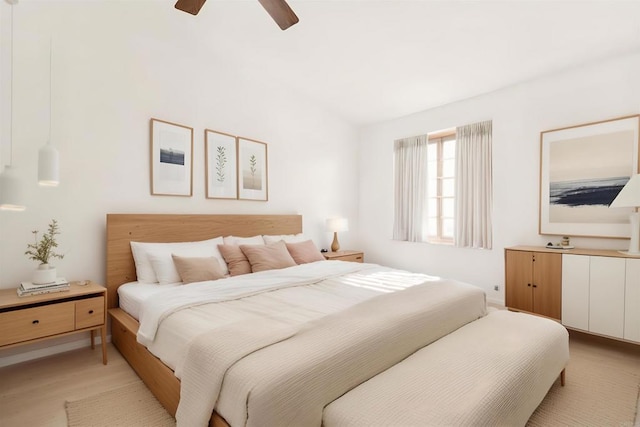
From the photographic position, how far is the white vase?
2.21 meters

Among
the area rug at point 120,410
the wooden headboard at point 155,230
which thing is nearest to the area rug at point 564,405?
the area rug at point 120,410

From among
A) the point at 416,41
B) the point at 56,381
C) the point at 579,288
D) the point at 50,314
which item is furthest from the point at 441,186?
the point at 56,381

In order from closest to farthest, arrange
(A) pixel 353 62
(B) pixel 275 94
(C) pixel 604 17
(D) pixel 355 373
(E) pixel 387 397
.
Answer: (E) pixel 387 397 < (D) pixel 355 373 < (C) pixel 604 17 < (A) pixel 353 62 < (B) pixel 275 94

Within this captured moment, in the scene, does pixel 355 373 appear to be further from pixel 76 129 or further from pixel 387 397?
pixel 76 129

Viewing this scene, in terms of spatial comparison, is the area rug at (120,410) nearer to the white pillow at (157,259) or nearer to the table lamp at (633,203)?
the white pillow at (157,259)

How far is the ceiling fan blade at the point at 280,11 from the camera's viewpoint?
6.30 ft

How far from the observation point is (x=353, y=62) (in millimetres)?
3389

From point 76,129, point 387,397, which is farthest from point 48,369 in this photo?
point 387,397

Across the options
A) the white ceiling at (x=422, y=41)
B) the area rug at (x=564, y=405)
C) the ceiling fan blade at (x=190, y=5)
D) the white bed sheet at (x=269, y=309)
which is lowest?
the area rug at (x=564, y=405)

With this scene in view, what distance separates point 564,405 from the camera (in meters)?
1.88

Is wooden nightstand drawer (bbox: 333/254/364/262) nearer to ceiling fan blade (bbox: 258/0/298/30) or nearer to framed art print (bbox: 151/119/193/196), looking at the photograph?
framed art print (bbox: 151/119/193/196)

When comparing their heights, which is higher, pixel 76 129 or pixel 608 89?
pixel 608 89

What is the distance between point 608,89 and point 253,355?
162 inches

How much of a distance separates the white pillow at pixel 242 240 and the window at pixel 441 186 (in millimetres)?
2556
